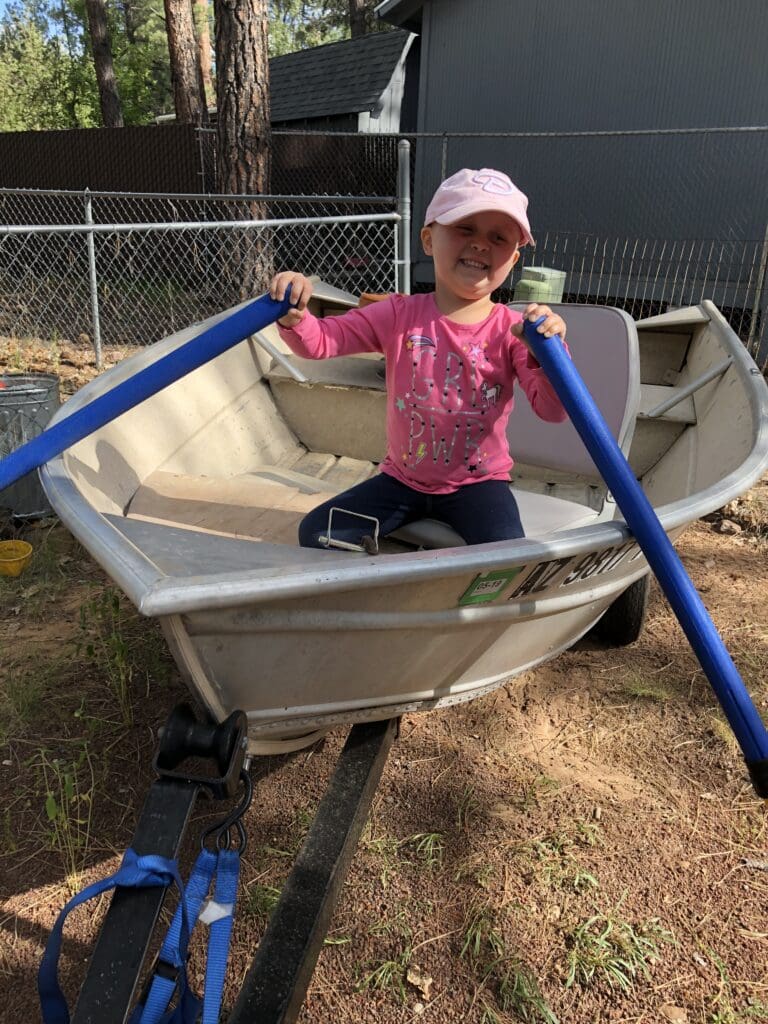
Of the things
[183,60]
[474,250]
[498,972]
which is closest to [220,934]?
[498,972]

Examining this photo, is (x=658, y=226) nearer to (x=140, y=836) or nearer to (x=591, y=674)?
(x=591, y=674)

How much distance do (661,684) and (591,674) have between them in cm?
26

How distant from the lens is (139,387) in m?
2.14

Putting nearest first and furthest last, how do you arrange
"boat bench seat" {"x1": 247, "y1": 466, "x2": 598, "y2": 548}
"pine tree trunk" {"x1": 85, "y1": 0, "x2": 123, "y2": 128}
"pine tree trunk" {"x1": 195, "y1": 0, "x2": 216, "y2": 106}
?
"boat bench seat" {"x1": 247, "y1": 466, "x2": 598, "y2": 548}
"pine tree trunk" {"x1": 85, "y1": 0, "x2": 123, "y2": 128}
"pine tree trunk" {"x1": 195, "y1": 0, "x2": 216, "y2": 106}

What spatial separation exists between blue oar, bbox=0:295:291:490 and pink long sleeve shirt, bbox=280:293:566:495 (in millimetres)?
157

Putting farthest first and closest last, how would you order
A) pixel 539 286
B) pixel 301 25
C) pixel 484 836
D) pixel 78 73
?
pixel 301 25, pixel 78 73, pixel 539 286, pixel 484 836

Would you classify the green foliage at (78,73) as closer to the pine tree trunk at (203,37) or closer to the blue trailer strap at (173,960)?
the pine tree trunk at (203,37)

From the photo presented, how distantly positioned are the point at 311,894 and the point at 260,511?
1382 millimetres

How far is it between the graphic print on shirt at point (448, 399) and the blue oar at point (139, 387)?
1.51 ft

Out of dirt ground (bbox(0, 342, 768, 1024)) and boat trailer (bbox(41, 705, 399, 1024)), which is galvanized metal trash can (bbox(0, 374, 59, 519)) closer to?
dirt ground (bbox(0, 342, 768, 1024))

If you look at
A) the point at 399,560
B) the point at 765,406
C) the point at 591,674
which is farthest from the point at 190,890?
the point at 765,406

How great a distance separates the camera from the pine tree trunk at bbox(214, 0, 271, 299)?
7781 millimetres

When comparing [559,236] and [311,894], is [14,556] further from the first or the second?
[559,236]

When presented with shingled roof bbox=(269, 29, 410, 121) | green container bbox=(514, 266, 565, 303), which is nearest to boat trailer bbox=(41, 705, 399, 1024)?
green container bbox=(514, 266, 565, 303)
